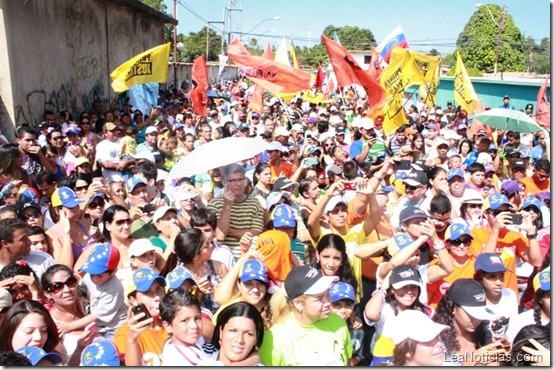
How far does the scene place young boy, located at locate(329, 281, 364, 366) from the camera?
3.57m

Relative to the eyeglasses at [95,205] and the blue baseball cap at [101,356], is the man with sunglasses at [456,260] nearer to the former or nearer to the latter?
the blue baseball cap at [101,356]

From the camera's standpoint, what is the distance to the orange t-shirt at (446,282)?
386 cm

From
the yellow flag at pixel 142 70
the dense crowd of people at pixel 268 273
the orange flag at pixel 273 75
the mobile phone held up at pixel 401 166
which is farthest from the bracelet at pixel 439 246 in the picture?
the yellow flag at pixel 142 70

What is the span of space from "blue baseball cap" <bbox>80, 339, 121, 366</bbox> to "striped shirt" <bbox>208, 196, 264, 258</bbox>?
2009 mm

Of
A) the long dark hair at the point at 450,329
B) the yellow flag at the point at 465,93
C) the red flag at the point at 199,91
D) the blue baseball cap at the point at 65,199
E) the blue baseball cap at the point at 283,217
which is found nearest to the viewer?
the long dark hair at the point at 450,329

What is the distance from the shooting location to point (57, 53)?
37.8ft

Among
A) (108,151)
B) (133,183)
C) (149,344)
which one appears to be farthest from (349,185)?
(108,151)

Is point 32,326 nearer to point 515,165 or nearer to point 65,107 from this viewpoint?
point 515,165

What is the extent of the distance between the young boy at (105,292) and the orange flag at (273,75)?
239 inches

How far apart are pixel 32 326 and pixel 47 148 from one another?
4.72m

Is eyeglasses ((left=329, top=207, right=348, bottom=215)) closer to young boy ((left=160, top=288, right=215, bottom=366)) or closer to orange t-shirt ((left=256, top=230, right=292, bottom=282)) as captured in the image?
orange t-shirt ((left=256, top=230, right=292, bottom=282))

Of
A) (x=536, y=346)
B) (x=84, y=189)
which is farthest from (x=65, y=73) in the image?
(x=536, y=346)

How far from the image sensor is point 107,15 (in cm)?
1516

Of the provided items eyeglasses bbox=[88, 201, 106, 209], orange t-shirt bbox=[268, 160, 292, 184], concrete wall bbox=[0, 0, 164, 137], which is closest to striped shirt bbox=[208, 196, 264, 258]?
eyeglasses bbox=[88, 201, 106, 209]
